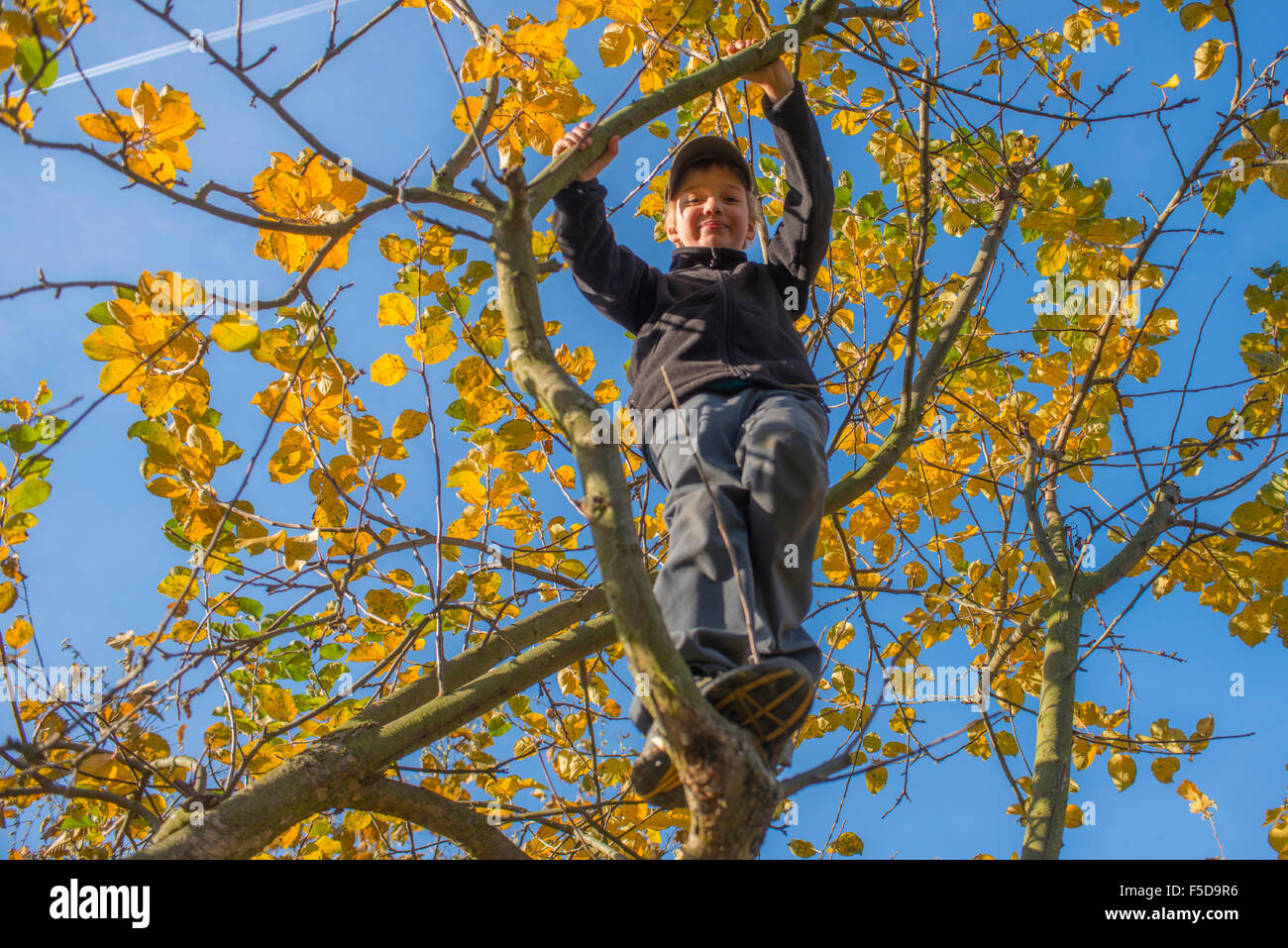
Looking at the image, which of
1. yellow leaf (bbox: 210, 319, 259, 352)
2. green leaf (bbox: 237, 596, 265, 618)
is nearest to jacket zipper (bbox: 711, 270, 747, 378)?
yellow leaf (bbox: 210, 319, 259, 352)

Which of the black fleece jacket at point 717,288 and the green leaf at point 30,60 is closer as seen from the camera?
the green leaf at point 30,60

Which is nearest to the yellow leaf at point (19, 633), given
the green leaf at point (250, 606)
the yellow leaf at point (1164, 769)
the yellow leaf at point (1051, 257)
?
the green leaf at point (250, 606)

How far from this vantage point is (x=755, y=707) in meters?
1.40

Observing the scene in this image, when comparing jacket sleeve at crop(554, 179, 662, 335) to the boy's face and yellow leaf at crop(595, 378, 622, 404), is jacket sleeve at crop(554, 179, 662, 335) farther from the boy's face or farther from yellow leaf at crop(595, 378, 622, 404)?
yellow leaf at crop(595, 378, 622, 404)

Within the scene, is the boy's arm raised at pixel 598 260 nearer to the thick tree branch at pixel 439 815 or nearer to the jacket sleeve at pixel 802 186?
the jacket sleeve at pixel 802 186

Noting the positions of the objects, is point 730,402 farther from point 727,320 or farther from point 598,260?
point 598,260

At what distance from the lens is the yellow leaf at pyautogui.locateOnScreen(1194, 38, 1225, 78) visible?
273cm

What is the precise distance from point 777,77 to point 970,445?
1569mm

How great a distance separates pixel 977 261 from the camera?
2652 mm

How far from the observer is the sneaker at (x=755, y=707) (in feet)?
4.55

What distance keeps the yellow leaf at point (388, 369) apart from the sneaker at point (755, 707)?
1.29m

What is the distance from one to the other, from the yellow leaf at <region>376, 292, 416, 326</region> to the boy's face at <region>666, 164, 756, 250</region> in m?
0.79
